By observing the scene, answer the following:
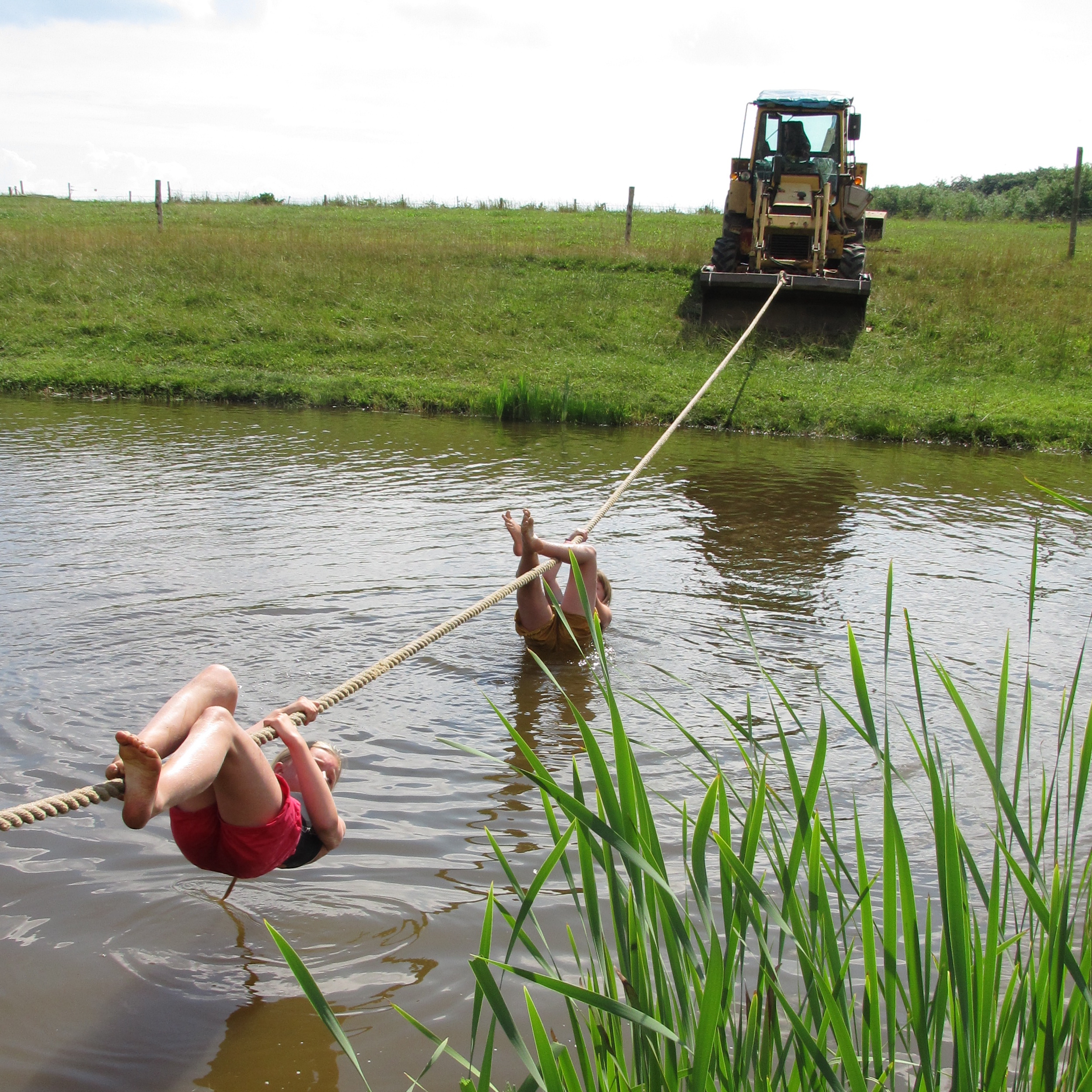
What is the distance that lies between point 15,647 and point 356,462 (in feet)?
17.8

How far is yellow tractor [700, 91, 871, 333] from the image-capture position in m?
15.6

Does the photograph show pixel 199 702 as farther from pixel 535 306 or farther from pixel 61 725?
pixel 535 306

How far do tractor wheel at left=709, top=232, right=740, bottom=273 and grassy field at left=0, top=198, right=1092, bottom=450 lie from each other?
1017 mm

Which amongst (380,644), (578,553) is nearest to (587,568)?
(578,553)

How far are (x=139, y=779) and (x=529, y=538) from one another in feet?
10.4

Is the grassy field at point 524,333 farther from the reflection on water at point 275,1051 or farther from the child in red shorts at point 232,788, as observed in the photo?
the reflection on water at point 275,1051

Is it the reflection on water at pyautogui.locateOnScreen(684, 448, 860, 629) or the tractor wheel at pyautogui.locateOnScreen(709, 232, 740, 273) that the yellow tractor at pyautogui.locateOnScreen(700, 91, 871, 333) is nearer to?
the tractor wheel at pyautogui.locateOnScreen(709, 232, 740, 273)

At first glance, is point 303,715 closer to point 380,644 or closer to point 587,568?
point 587,568

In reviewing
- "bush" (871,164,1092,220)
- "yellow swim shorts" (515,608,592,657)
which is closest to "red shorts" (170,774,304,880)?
"yellow swim shorts" (515,608,592,657)

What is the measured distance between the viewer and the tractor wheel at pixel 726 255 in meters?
16.1

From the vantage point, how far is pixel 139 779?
2.13 m

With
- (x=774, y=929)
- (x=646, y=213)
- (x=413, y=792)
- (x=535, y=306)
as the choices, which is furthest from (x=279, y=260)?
(x=774, y=929)

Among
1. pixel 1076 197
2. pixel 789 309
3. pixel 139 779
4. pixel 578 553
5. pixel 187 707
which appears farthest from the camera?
pixel 1076 197

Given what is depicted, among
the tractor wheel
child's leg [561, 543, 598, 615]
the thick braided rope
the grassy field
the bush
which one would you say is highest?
the bush
